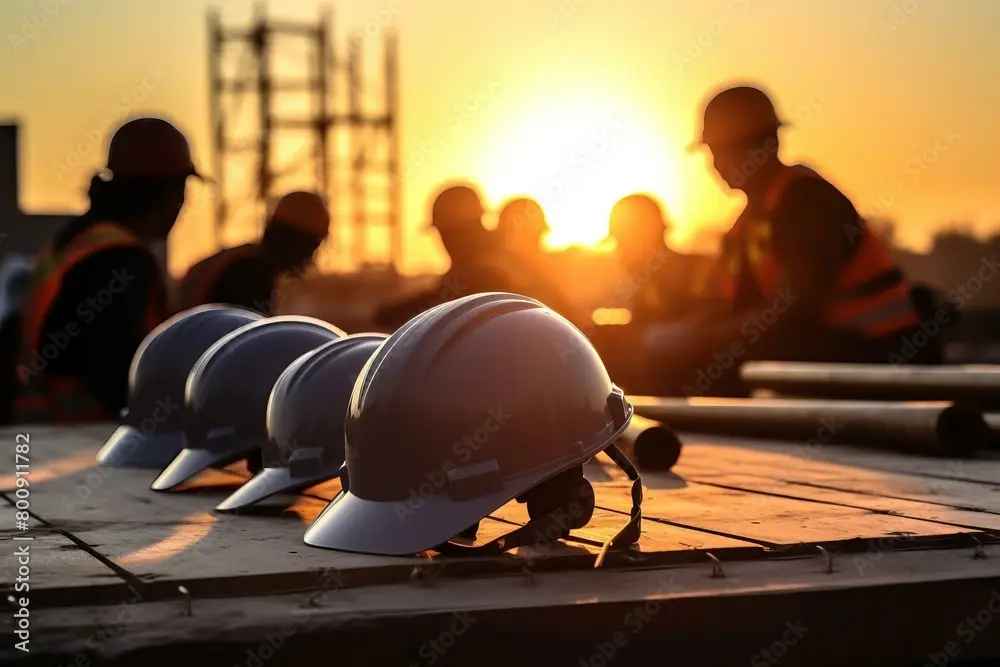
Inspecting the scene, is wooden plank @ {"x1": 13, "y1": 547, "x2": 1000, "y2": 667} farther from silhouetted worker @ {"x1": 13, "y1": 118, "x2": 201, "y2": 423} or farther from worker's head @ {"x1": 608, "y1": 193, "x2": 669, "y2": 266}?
worker's head @ {"x1": 608, "y1": 193, "x2": 669, "y2": 266}

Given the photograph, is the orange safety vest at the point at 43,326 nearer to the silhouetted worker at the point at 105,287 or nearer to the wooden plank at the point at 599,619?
the silhouetted worker at the point at 105,287

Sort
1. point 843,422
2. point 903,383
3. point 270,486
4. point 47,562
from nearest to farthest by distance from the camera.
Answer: point 47,562 → point 270,486 → point 843,422 → point 903,383

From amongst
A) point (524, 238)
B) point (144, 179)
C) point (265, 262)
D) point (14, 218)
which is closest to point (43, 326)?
point (144, 179)

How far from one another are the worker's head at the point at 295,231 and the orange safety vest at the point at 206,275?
175 mm

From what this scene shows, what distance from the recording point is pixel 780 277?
9.79 metres

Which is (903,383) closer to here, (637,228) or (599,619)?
(637,228)

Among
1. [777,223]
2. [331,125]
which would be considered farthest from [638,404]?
[331,125]

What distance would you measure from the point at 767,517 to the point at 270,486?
5.84ft

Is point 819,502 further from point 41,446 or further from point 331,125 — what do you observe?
point 331,125

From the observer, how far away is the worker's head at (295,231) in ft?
37.4

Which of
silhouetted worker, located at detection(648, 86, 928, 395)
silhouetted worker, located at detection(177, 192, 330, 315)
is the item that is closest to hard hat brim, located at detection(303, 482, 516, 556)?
silhouetted worker, located at detection(648, 86, 928, 395)

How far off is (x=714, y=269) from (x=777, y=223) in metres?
1.96

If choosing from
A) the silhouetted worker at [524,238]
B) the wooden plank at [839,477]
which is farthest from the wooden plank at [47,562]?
the silhouetted worker at [524,238]

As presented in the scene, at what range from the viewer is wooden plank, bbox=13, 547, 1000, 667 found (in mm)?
3232
